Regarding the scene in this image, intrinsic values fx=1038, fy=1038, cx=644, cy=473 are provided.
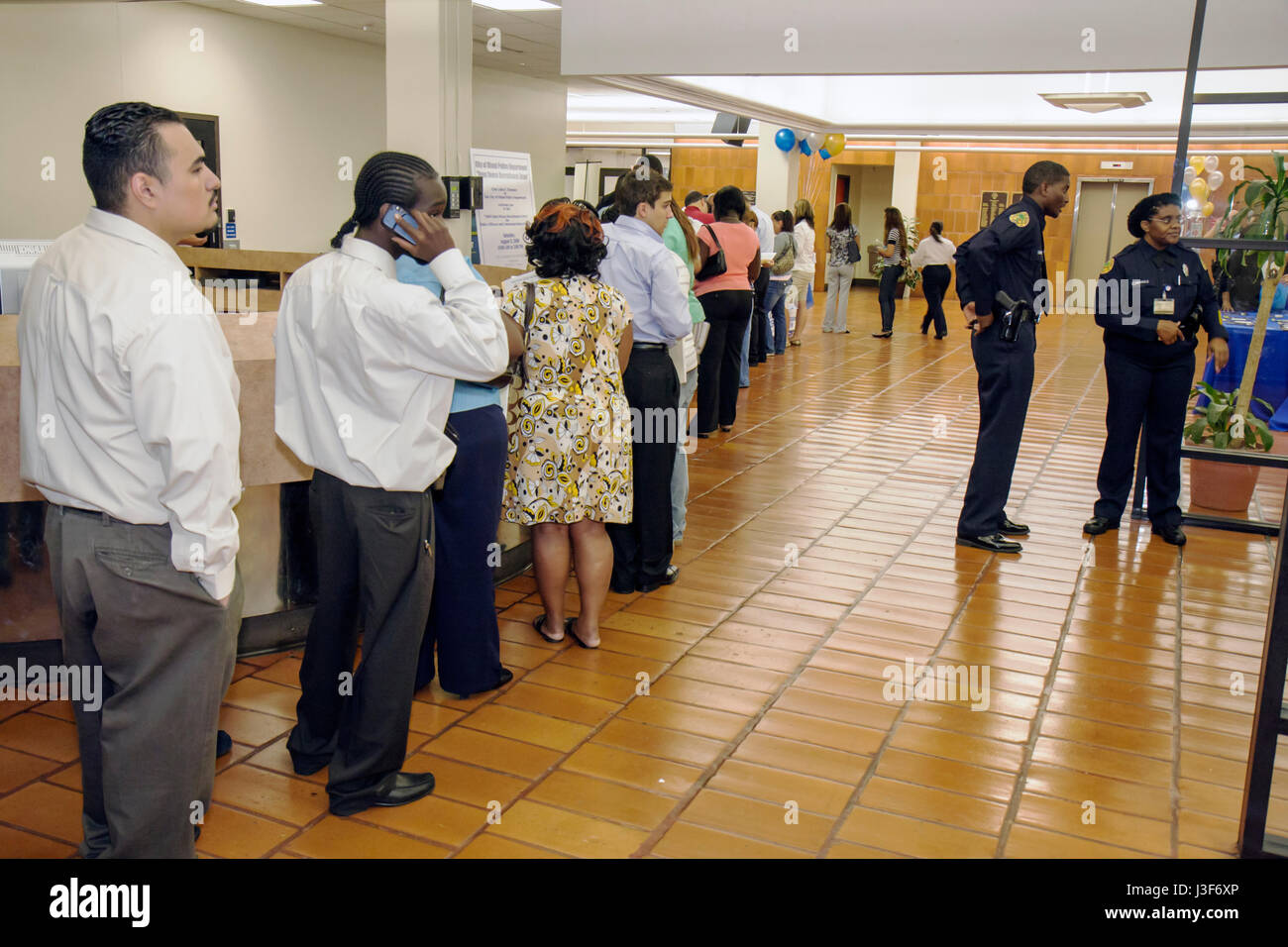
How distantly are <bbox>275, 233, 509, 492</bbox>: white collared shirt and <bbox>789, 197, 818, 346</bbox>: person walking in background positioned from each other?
27.8 ft

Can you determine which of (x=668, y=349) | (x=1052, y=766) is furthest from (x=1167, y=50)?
(x=1052, y=766)

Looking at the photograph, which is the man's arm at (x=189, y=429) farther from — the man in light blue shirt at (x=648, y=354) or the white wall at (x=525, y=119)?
the white wall at (x=525, y=119)

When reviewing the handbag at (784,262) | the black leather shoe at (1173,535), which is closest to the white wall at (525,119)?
the handbag at (784,262)

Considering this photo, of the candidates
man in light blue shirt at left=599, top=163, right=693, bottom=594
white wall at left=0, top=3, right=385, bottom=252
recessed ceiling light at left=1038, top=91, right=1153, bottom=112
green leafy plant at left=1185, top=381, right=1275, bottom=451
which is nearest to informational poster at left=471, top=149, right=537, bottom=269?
man in light blue shirt at left=599, top=163, right=693, bottom=594

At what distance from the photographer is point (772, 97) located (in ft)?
35.3

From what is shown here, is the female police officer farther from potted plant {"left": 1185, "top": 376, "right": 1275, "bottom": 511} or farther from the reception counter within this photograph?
the reception counter

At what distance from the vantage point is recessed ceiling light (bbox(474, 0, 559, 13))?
7.90 metres

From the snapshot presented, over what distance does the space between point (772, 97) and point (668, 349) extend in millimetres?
7534

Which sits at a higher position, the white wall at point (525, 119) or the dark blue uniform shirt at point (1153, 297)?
the white wall at point (525, 119)

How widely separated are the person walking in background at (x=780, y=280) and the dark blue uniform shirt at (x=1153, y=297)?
4707mm

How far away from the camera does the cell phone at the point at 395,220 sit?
7.58 feet

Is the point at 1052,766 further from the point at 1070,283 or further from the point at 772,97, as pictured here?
the point at 1070,283

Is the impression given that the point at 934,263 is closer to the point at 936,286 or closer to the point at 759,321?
the point at 936,286
